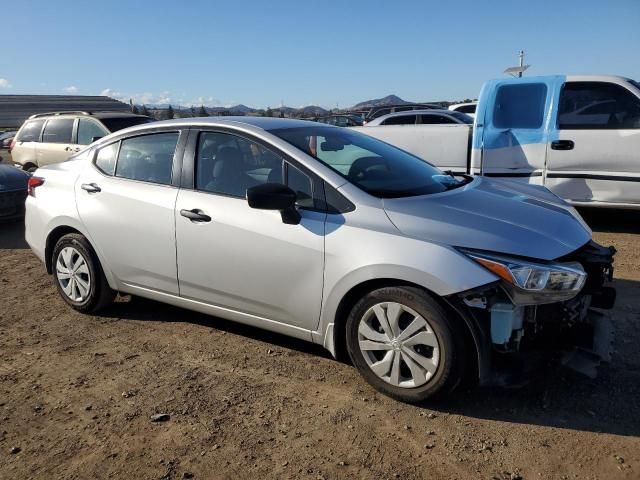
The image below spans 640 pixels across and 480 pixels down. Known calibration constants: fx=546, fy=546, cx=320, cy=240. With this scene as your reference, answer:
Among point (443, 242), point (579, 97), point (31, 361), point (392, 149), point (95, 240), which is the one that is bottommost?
point (31, 361)

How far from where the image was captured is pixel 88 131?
10.8 meters

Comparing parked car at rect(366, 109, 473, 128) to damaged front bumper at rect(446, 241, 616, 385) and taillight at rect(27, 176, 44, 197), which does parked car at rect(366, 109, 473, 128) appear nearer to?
taillight at rect(27, 176, 44, 197)

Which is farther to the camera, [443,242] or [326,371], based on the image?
[326,371]

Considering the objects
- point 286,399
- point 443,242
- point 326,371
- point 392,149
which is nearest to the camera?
point 443,242

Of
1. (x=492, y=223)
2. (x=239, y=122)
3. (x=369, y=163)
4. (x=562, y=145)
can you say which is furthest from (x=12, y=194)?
(x=562, y=145)

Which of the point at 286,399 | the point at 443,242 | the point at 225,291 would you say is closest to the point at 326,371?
the point at 286,399

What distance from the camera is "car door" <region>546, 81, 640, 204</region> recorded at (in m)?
6.53

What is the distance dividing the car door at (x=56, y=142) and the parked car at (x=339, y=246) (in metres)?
7.29

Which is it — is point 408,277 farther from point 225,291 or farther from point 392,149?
point 392,149

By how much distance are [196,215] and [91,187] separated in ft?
4.00

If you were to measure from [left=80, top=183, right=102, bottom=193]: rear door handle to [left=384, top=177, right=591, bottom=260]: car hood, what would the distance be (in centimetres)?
241

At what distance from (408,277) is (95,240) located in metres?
2.64

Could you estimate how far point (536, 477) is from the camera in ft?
8.11

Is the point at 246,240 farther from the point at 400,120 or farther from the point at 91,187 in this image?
the point at 400,120
